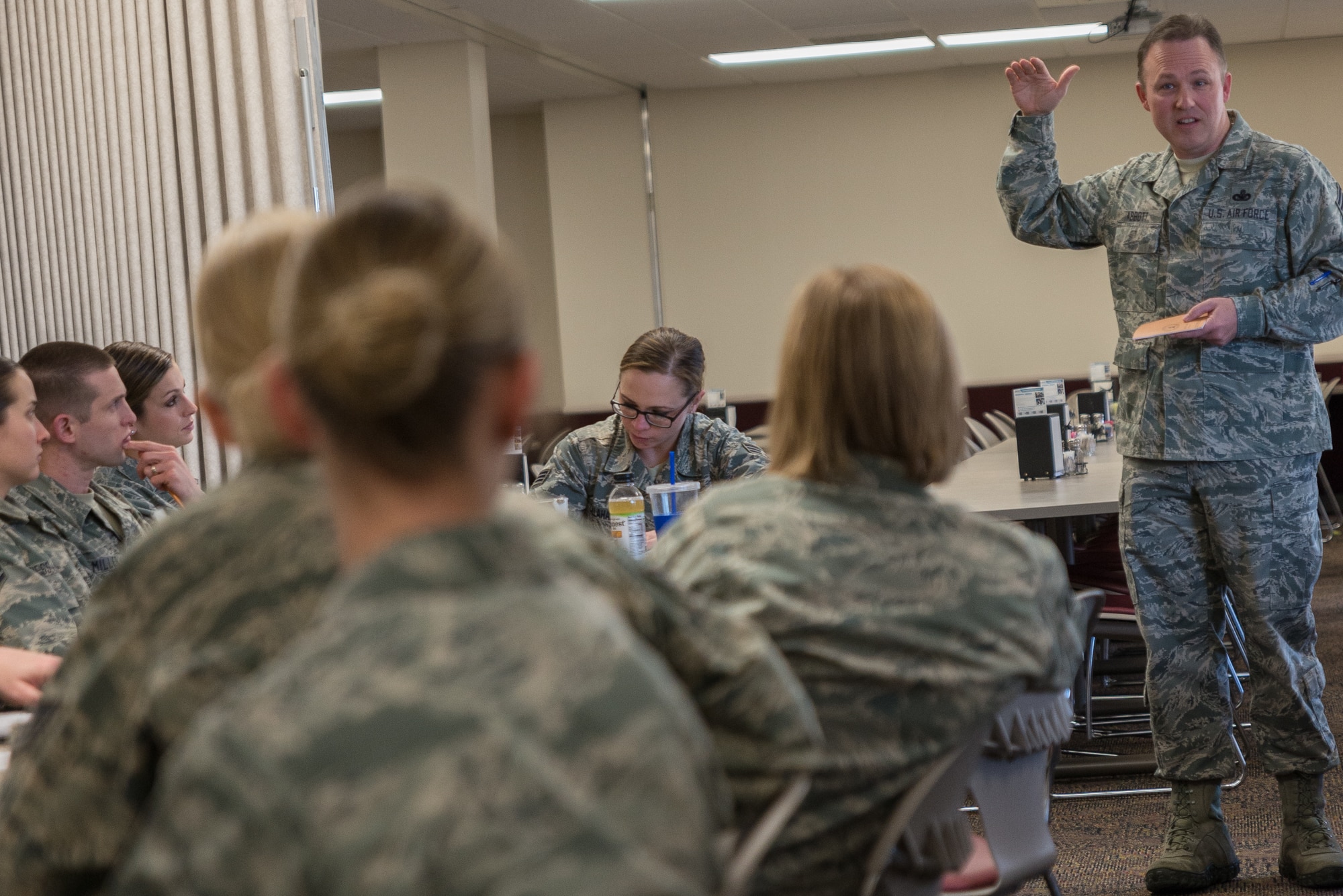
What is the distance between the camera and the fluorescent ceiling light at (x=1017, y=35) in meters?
9.04

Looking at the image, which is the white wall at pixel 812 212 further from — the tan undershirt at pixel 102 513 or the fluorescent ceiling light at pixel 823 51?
the tan undershirt at pixel 102 513

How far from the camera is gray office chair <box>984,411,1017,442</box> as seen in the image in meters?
9.02

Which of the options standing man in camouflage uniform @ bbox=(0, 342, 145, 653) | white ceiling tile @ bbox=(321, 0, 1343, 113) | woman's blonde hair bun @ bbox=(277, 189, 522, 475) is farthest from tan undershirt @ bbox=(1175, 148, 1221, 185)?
white ceiling tile @ bbox=(321, 0, 1343, 113)

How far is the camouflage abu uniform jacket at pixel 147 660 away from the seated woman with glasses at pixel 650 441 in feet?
7.50

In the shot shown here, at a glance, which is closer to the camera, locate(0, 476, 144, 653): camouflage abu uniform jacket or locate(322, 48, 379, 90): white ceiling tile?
locate(0, 476, 144, 653): camouflage abu uniform jacket

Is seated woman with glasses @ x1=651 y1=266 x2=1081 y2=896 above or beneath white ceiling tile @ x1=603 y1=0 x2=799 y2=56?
beneath

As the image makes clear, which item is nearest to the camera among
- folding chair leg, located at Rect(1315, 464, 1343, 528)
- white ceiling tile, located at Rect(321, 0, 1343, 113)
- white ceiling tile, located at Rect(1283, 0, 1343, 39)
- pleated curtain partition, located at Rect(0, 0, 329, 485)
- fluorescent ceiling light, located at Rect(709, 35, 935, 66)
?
pleated curtain partition, located at Rect(0, 0, 329, 485)

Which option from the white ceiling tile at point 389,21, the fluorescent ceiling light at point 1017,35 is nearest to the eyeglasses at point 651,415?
the white ceiling tile at point 389,21

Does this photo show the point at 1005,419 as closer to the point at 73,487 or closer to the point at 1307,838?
the point at 1307,838

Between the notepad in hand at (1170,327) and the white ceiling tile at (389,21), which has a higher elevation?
the white ceiling tile at (389,21)

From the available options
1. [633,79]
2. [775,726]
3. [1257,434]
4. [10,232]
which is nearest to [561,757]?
[775,726]

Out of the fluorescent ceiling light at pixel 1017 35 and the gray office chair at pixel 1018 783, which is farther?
the fluorescent ceiling light at pixel 1017 35

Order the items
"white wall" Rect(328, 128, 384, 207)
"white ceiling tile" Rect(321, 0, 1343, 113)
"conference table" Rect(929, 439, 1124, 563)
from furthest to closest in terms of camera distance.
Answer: "white wall" Rect(328, 128, 384, 207)
"white ceiling tile" Rect(321, 0, 1343, 113)
"conference table" Rect(929, 439, 1124, 563)

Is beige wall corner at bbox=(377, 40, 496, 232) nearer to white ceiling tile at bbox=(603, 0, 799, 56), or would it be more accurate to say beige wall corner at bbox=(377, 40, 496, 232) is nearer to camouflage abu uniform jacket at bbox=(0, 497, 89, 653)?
white ceiling tile at bbox=(603, 0, 799, 56)
